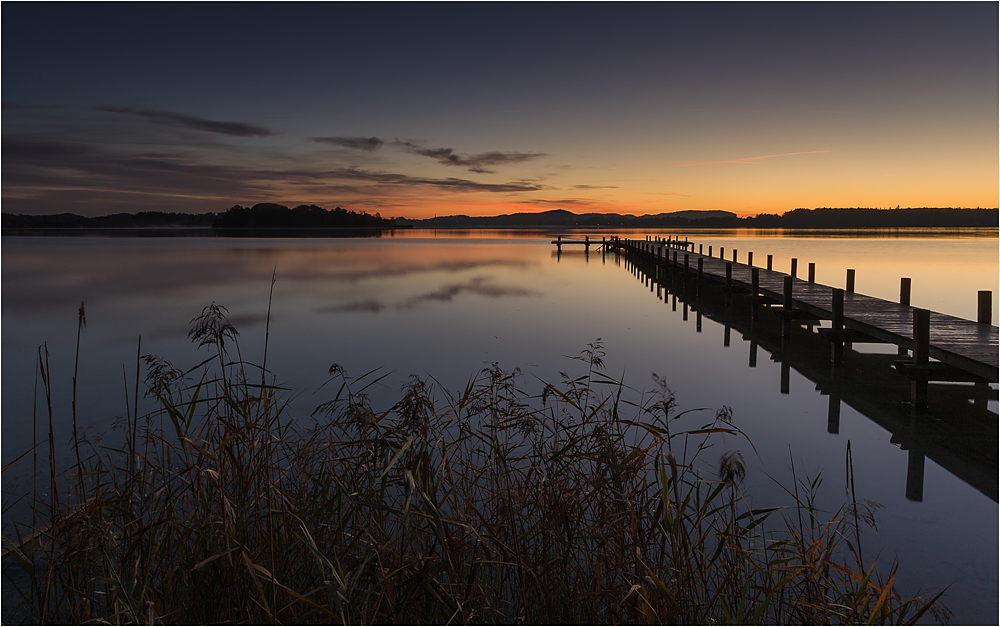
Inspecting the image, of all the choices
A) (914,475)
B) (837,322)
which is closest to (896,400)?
(837,322)

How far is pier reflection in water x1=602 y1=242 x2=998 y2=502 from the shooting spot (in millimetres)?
7016

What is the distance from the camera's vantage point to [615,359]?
12734 mm

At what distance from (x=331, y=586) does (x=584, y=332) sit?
1352 cm

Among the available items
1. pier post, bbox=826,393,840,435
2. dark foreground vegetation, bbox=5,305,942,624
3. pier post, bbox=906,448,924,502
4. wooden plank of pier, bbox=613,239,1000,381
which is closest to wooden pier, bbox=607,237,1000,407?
wooden plank of pier, bbox=613,239,1000,381

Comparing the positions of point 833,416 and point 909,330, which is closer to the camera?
point 833,416

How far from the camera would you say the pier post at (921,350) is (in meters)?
8.62

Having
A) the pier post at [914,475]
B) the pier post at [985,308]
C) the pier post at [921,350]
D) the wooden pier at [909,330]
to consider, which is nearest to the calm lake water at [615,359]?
the pier post at [914,475]

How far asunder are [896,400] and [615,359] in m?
5.08

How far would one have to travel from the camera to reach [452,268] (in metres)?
39.0

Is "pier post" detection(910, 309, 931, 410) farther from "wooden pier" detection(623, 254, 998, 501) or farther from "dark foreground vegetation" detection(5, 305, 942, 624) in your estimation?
"dark foreground vegetation" detection(5, 305, 942, 624)

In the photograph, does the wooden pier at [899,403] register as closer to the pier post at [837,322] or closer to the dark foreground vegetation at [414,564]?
the pier post at [837,322]

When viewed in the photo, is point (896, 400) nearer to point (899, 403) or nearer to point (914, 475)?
point (899, 403)

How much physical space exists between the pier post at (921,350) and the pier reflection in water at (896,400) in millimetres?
216

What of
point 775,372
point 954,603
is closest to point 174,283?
point 775,372
